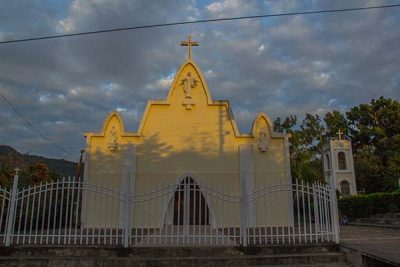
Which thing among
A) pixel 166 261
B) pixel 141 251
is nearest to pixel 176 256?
pixel 166 261

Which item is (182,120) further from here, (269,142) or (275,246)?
(275,246)

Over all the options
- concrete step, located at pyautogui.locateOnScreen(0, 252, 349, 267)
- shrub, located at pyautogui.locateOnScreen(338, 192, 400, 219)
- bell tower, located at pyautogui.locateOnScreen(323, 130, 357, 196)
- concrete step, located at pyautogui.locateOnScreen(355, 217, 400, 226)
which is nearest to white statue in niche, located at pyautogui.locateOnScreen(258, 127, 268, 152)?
concrete step, located at pyautogui.locateOnScreen(0, 252, 349, 267)

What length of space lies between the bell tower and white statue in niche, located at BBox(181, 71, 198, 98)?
76.1ft

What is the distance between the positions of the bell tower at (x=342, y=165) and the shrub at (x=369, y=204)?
9.06 metres

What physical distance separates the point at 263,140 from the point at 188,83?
4.10m

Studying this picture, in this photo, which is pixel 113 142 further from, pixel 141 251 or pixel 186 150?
pixel 141 251

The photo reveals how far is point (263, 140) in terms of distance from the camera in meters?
15.4

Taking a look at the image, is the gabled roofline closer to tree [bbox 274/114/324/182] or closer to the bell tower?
tree [bbox 274/114/324/182]

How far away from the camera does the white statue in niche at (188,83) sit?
1589cm

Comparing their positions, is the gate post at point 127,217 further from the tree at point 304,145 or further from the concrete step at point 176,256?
the tree at point 304,145

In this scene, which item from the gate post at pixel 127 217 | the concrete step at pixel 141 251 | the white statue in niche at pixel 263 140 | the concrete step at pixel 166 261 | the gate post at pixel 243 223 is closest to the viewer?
the concrete step at pixel 166 261

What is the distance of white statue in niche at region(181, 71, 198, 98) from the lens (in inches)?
626

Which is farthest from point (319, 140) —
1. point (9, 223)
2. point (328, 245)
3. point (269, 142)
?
point (9, 223)

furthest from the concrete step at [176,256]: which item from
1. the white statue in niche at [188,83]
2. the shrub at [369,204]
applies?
the shrub at [369,204]
